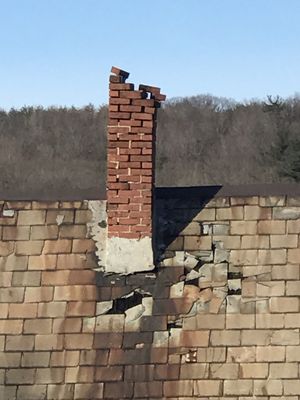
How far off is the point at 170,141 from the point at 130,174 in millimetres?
72274

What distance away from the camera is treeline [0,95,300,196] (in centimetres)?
7200

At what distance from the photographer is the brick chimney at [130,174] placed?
298 inches

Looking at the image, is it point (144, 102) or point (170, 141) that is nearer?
point (144, 102)

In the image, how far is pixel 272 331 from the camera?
23.9 feet

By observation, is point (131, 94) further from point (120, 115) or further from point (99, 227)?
point (99, 227)

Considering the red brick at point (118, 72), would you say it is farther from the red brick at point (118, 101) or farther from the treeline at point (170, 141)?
the treeline at point (170, 141)

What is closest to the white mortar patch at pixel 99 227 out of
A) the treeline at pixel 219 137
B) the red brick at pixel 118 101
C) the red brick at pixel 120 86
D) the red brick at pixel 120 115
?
the red brick at pixel 120 115

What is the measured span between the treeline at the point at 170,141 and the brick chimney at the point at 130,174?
58.2 metres

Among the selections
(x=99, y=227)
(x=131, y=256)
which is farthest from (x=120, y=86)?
(x=131, y=256)

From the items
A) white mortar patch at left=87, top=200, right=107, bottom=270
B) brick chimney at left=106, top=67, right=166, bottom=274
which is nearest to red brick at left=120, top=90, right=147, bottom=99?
brick chimney at left=106, top=67, right=166, bottom=274

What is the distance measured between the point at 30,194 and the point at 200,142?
73.2 metres

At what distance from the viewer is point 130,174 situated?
7652 millimetres

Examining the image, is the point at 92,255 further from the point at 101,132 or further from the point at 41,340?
→ the point at 101,132

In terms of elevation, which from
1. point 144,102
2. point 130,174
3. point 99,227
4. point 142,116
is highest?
point 144,102
